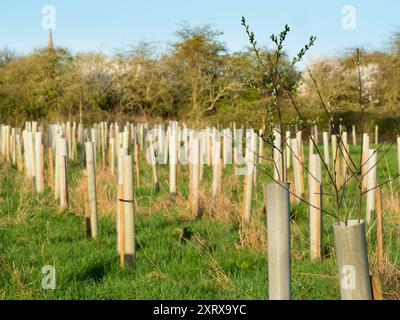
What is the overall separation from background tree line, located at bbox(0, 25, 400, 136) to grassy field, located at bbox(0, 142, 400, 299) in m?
21.9

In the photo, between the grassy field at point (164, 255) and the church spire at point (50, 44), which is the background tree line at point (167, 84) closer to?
the church spire at point (50, 44)

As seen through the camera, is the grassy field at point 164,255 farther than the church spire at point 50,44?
No

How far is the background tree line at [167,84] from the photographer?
31.4 metres

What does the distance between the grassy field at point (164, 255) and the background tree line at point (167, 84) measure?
2191 cm

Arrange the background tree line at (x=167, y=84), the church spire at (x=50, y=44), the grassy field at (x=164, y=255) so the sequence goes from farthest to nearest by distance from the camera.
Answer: the church spire at (x=50, y=44) < the background tree line at (x=167, y=84) < the grassy field at (x=164, y=255)

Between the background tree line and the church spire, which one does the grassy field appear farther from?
the church spire

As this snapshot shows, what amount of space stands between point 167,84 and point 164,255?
27808 mm

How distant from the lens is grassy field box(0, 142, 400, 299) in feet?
15.5

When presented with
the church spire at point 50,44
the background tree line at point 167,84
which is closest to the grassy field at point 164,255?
the background tree line at point 167,84

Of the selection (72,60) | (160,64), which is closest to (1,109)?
(72,60)

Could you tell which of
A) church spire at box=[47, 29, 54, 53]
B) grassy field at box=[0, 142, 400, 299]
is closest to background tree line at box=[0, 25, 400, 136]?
church spire at box=[47, 29, 54, 53]

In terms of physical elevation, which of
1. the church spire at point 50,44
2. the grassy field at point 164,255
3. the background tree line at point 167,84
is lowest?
the grassy field at point 164,255
